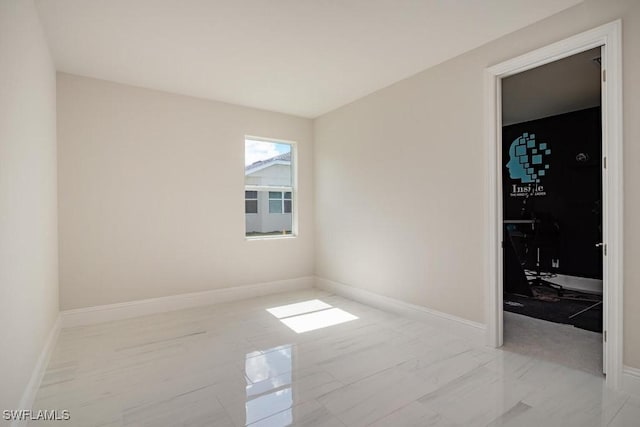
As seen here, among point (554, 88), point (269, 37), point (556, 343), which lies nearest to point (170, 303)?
point (269, 37)

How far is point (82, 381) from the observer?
2400mm

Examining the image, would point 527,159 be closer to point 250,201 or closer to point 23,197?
point 250,201

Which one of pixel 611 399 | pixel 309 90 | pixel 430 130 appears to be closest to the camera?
pixel 611 399

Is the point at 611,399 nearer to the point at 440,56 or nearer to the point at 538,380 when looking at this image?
the point at 538,380

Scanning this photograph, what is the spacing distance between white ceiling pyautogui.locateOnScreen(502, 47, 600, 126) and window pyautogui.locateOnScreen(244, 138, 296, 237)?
3253mm

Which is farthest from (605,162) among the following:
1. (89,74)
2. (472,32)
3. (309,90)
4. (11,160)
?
(89,74)

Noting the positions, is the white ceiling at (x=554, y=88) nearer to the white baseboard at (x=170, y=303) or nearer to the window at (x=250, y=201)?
the window at (x=250, y=201)

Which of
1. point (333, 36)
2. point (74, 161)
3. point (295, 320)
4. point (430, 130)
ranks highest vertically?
point (333, 36)

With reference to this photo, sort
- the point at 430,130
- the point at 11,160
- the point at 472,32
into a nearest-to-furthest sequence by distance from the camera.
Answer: the point at 11,160
the point at 472,32
the point at 430,130

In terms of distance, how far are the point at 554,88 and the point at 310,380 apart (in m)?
4.58

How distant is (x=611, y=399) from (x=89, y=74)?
5.47 m

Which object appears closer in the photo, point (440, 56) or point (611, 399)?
point (611, 399)

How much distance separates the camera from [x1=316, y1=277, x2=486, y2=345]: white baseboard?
3.06 meters

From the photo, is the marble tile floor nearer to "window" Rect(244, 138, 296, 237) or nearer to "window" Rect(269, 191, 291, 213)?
"window" Rect(244, 138, 296, 237)
